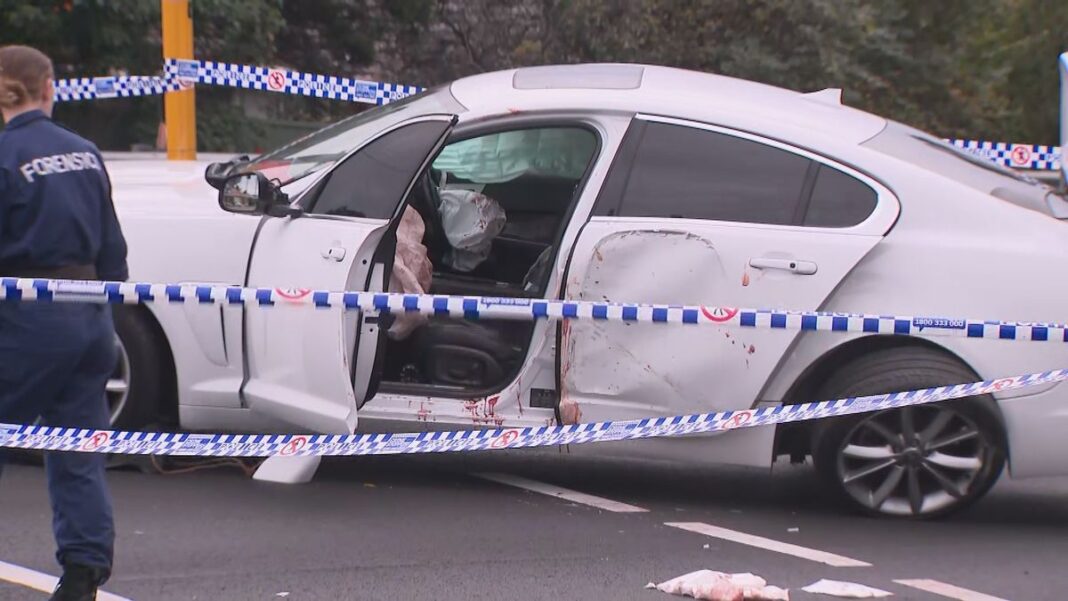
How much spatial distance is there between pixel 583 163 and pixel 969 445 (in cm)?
223

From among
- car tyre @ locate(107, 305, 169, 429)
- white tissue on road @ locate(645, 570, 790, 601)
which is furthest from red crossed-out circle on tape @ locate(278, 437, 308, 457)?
white tissue on road @ locate(645, 570, 790, 601)

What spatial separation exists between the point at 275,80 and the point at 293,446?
6.16m

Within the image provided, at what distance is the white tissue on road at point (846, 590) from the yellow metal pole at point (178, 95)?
7.14m

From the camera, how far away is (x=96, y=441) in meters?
4.13

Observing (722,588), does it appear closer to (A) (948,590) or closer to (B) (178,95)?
(A) (948,590)

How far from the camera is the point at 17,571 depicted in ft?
15.1

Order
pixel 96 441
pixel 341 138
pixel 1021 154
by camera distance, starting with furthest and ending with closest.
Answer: pixel 1021 154
pixel 341 138
pixel 96 441

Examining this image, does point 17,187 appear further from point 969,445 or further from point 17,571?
point 969,445

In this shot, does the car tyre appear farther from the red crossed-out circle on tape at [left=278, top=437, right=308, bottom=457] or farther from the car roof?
the car roof

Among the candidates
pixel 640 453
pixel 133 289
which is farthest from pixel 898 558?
pixel 133 289

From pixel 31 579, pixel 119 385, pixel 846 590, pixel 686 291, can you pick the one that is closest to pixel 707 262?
pixel 686 291

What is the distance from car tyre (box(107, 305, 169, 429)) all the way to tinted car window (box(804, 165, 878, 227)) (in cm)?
276

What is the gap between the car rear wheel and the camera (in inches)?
207

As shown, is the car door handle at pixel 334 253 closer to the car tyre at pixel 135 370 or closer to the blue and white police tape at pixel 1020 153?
the car tyre at pixel 135 370
